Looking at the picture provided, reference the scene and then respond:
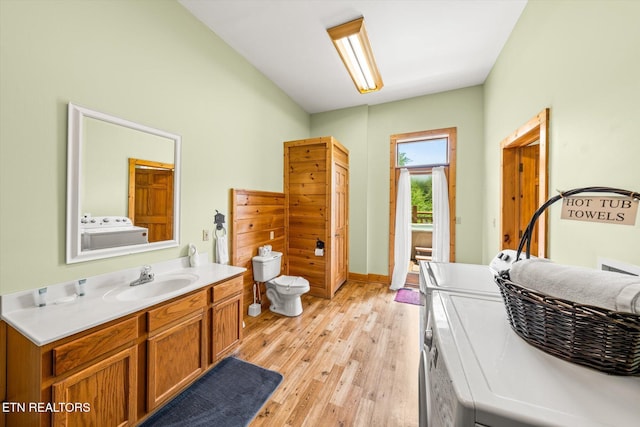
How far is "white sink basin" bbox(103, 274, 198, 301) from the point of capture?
58.3 inches

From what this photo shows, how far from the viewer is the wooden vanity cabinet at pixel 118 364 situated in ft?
3.28

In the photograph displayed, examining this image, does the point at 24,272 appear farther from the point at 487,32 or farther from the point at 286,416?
the point at 487,32

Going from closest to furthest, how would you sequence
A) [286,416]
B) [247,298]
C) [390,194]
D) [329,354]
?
[286,416]
[329,354]
[247,298]
[390,194]

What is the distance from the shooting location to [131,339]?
1.26 metres

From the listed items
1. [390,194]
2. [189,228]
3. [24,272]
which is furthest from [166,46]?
[390,194]

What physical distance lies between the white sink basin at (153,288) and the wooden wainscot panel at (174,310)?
0.50ft

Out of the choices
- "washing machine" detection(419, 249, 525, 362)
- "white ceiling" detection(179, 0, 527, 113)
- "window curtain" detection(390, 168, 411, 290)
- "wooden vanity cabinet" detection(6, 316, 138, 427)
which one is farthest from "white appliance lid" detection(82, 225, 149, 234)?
"window curtain" detection(390, 168, 411, 290)

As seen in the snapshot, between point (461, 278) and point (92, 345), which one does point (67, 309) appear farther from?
point (461, 278)

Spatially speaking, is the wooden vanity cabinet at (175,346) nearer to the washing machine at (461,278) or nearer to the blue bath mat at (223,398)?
the blue bath mat at (223,398)

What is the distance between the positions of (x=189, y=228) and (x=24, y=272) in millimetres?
973

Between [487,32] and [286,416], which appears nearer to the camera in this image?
[286,416]

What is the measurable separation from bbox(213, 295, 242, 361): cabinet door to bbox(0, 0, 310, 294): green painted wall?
63 cm

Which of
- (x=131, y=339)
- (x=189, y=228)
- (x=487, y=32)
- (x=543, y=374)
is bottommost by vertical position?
(x=131, y=339)

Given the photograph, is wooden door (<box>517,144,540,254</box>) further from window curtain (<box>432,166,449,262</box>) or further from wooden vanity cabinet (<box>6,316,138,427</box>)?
wooden vanity cabinet (<box>6,316,138,427</box>)
